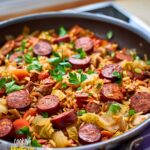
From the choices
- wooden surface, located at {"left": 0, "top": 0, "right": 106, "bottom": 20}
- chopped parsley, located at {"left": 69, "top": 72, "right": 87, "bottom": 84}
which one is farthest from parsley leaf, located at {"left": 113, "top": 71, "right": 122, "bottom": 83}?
wooden surface, located at {"left": 0, "top": 0, "right": 106, "bottom": 20}

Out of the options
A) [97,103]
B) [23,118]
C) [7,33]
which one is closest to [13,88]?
[23,118]

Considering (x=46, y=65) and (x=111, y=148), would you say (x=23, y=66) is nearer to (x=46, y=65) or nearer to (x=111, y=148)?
(x=46, y=65)

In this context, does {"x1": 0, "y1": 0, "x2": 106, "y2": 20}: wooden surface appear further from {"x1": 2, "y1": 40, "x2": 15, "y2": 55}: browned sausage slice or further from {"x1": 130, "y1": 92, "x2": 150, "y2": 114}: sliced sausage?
{"x1": 130, "y1": 92, "x2": 150, "y2": 114}: sliced sausage

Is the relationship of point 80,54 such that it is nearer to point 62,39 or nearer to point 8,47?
point 62,39

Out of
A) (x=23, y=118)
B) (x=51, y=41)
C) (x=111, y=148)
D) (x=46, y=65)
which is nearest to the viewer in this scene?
(x=111, y=148)

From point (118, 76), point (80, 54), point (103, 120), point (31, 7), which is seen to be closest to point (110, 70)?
point (118, 76)
